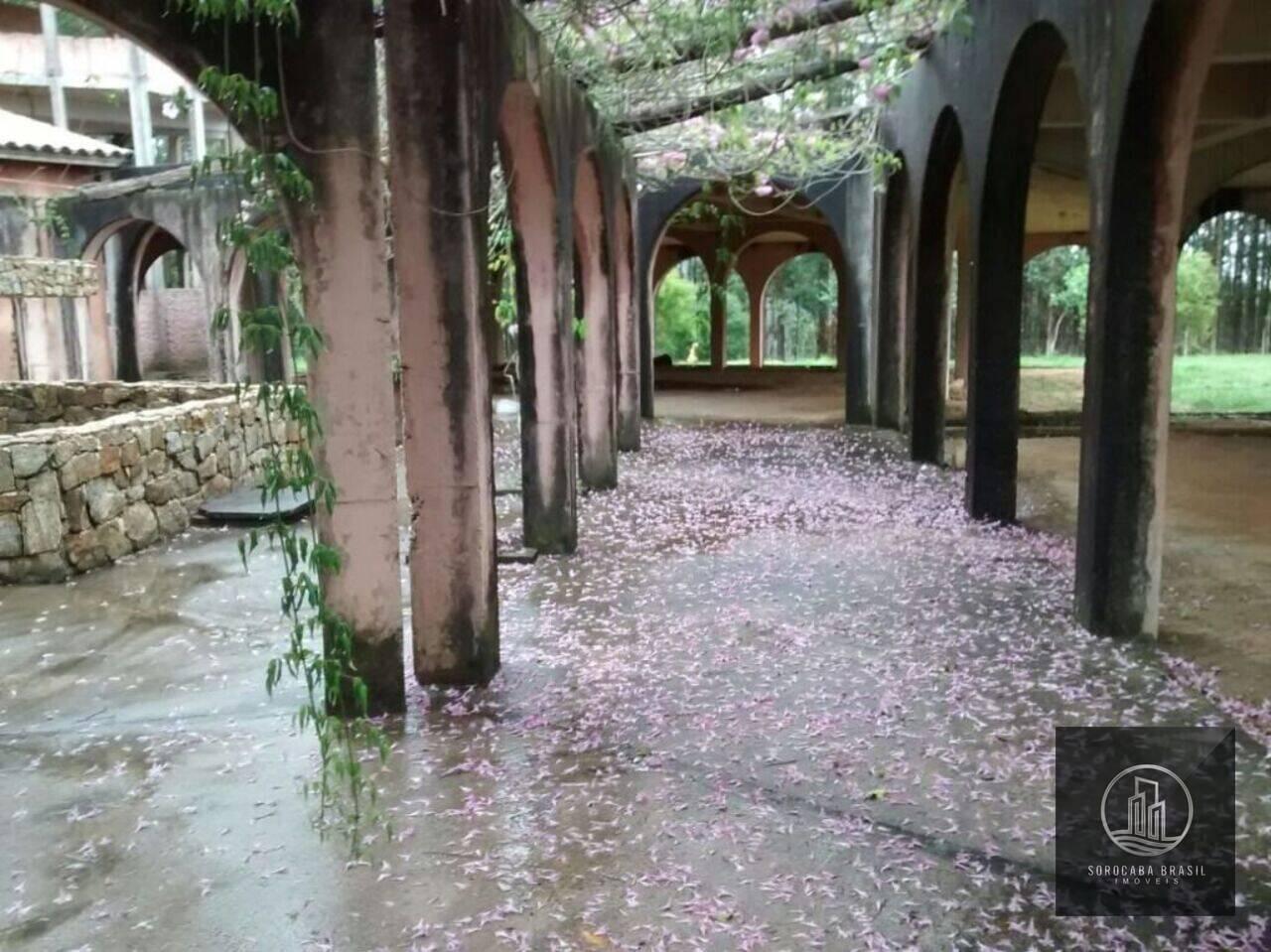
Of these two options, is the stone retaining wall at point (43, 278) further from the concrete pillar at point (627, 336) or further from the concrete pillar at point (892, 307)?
the concrete pillar at point (892, 307)

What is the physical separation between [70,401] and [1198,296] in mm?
24721

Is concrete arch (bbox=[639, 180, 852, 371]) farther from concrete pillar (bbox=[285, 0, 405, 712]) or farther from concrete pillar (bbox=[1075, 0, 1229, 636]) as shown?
concrete pillar (bbox=[285, 0, 405, 712])

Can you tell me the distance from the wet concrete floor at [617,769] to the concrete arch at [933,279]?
3.85 metres

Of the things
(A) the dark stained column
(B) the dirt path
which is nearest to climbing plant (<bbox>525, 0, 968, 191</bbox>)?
(B) the dirt path

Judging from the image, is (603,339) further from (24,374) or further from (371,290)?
(24,374)

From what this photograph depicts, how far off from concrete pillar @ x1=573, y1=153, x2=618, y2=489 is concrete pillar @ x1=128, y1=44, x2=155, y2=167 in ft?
54.4

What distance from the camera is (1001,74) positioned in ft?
22.6

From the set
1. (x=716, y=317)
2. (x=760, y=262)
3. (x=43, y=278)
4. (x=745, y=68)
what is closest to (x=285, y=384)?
(x=745, y=68)

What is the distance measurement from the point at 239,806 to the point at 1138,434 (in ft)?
13.3

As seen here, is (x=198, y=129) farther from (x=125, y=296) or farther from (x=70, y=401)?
(x=70, y=401)

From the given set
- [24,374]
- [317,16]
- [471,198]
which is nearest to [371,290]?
[471,198]

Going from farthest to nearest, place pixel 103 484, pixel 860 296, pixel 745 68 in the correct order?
pixel 860 296
pixel 745 68
pixel 103 484

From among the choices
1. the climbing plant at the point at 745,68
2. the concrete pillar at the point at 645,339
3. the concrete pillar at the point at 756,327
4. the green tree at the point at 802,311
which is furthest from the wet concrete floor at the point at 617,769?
the green tree at the point at 802,311

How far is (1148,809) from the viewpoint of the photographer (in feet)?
11.9
